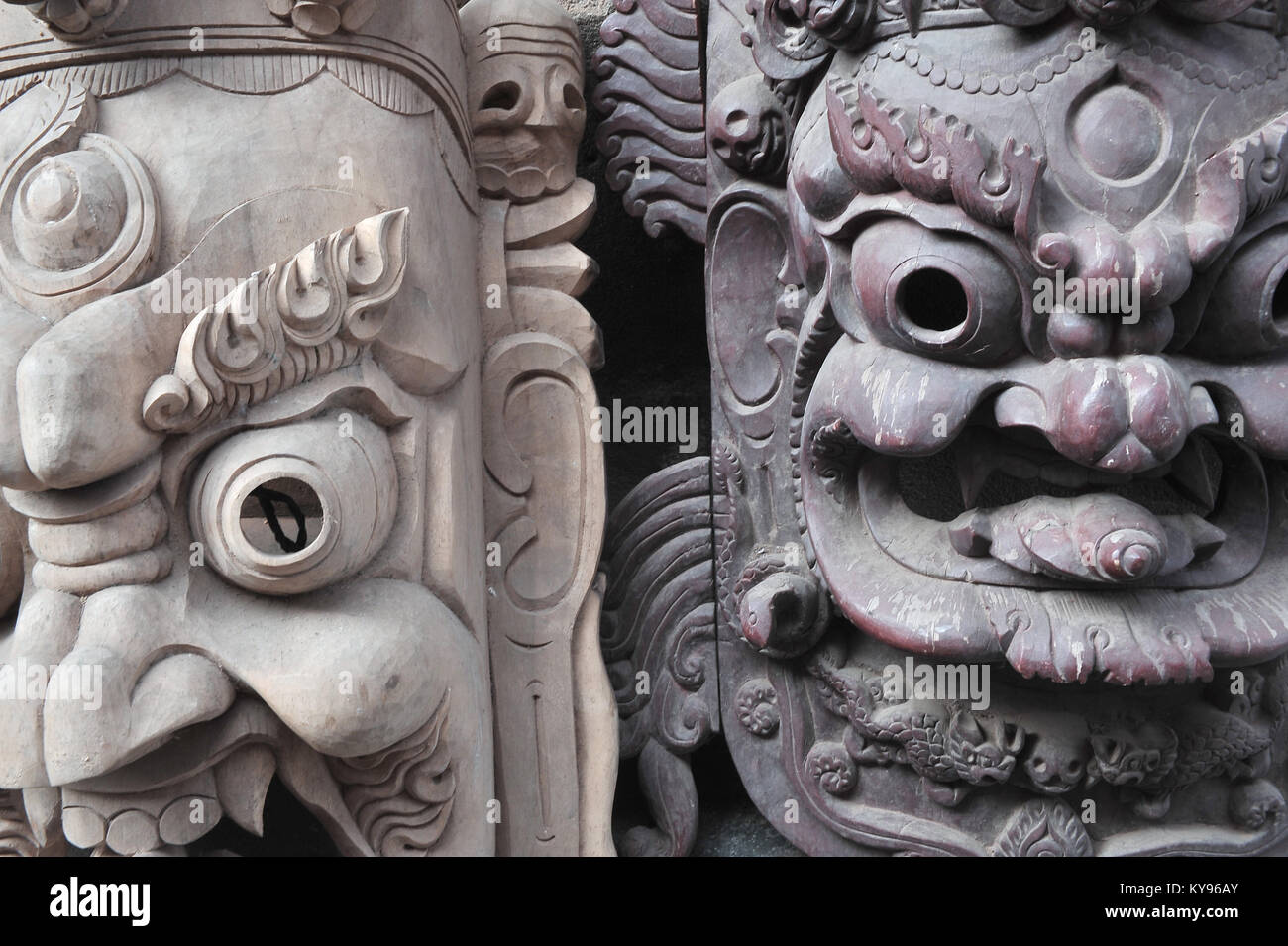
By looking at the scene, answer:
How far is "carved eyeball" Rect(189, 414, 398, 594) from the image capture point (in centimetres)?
147

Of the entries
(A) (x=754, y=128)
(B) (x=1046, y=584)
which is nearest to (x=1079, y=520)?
(B) (x=1046, y=584)

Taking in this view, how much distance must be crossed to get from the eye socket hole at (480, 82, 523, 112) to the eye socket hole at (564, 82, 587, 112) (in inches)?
2.4

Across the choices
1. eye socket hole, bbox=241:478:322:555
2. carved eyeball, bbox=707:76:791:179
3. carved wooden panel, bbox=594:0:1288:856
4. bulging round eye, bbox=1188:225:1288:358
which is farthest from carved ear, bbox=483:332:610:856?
bulging round eye, bbox=1188:225:1288:358

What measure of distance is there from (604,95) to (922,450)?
0.71m

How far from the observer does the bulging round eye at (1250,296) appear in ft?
5.00

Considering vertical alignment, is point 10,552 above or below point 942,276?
below

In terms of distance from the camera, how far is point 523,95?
5.99 feet

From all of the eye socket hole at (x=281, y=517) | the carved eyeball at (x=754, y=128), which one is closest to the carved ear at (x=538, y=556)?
the eye socket hole at (x=281, y=517)

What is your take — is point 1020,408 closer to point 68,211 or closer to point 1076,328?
point 1076,328

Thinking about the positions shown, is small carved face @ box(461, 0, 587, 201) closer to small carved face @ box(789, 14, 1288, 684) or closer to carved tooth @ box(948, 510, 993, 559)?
small carved face @ box(789, 14, 1288, 684)

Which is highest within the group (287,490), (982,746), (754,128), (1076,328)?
(754,128)

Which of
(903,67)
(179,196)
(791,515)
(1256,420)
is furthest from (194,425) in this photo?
(1256,420)

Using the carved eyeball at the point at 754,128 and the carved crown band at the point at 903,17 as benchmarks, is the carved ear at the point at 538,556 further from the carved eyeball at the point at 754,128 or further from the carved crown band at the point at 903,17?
the carved crown band at the point at 903,17

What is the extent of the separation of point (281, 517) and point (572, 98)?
0.68 metres
